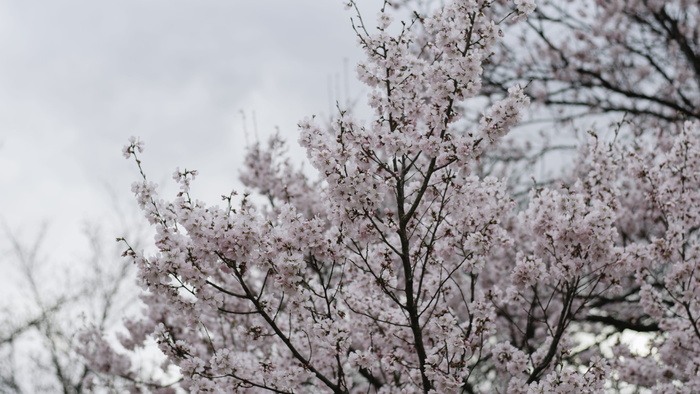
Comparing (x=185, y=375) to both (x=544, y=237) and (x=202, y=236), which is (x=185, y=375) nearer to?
(x=202, y=236)

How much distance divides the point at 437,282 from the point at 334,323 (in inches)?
44.8

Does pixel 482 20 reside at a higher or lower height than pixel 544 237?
higher

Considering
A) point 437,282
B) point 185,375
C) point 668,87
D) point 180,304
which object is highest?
point 668,87

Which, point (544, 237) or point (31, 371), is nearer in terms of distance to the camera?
point (544, 237)

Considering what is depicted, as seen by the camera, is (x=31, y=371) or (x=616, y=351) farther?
(x=31, y=371)

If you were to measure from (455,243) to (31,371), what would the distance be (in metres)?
13.3

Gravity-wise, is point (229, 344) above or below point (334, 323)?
above

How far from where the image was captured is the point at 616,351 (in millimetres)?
5801

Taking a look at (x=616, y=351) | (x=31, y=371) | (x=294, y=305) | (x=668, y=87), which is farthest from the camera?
(x=31, y=371)

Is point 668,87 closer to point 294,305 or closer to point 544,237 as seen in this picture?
point 544,237

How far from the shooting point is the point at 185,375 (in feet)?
12.2

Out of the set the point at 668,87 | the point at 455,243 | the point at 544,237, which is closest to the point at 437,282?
the point at 455,243

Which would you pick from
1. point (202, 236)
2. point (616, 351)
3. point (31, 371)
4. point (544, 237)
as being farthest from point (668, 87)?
point (31, 371)

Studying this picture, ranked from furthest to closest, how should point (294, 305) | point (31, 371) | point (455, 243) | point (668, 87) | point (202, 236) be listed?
point (31, 371), point (668, 87), point (455, 243), point (294, 305), point (202, 236)
